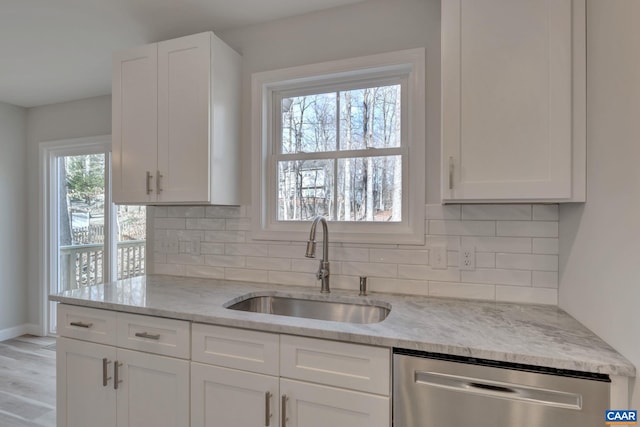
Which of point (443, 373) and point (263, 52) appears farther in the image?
point (263, 52)

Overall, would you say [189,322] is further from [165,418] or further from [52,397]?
[52,397]

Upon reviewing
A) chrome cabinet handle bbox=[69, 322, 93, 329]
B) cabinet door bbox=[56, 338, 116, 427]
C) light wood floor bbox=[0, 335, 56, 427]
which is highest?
chrome cabinet handle bbox=[69, 322, 93, 329]

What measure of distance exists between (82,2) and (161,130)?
0.80 meters

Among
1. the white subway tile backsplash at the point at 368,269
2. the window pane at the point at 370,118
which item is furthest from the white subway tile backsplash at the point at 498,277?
the window pane at the point at 370,118

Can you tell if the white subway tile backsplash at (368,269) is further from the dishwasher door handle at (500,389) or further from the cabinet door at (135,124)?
the cabinet door at (135,124)

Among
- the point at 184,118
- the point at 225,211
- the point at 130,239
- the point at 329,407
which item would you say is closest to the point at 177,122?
the point at 184,118

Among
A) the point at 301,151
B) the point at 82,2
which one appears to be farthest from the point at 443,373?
the point at 82,2

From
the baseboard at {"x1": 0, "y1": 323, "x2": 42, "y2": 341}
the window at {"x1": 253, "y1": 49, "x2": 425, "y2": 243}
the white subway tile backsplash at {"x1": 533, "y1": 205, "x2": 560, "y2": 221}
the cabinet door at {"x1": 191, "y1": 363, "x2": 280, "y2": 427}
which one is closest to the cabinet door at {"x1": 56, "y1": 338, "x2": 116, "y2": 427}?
the cabinet door at {"x1": 191, "y1": 363, "x2": 280, "y2": 427}

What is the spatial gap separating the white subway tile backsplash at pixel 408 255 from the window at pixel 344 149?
0.09 meters

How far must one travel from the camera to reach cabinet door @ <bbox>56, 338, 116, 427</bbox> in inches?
67.9

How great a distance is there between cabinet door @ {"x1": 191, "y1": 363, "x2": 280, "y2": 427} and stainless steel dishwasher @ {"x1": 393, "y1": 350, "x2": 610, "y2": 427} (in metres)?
0.50

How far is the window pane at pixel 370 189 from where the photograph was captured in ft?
6.59

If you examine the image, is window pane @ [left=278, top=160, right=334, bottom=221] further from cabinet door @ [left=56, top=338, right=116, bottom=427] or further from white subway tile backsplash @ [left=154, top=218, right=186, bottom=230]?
cabinet door @ [left=56, top=338, right=116, bottom=427]

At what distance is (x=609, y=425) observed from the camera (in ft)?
3.37
